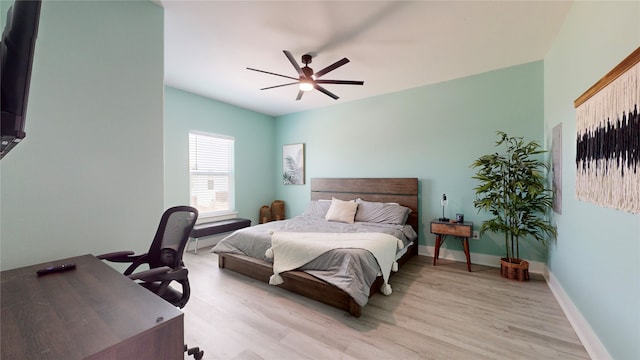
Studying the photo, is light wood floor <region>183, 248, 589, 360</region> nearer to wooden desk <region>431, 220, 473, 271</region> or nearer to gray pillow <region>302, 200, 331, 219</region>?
wooden desk <region>431, 220, 473, 271</region>

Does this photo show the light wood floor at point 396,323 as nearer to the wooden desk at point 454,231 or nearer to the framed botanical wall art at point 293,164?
the wooden desk at point 454,231

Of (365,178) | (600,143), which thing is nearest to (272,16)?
(600,143)

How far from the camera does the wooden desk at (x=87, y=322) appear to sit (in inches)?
27.7

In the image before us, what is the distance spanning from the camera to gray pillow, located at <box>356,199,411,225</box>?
11.8ft

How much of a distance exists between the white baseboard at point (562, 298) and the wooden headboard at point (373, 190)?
60 cm

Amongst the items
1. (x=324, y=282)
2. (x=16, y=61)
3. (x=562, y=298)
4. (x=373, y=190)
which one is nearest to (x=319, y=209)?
(x=373, y=190)

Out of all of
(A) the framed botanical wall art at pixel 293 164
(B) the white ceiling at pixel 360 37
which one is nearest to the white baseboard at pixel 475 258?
(B) the white ceiling at pixel 360 37

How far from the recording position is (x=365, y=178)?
441 centimetres

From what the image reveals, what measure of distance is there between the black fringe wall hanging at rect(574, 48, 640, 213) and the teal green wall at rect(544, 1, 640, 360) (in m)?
0.12

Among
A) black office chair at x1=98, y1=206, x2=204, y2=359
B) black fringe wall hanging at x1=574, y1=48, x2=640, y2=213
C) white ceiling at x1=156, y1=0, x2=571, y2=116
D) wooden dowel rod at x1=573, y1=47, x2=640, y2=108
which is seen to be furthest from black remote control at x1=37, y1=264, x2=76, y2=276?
wooden dowel rod at x1=573, y1=47, x2=640, y2=108

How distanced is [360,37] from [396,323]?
9.14 ft

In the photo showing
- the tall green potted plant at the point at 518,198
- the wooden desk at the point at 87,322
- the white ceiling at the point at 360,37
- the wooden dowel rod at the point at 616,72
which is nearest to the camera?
the wooden desk at the point at 87,322

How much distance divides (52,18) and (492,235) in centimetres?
494

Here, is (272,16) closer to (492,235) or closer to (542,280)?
(492,235)
